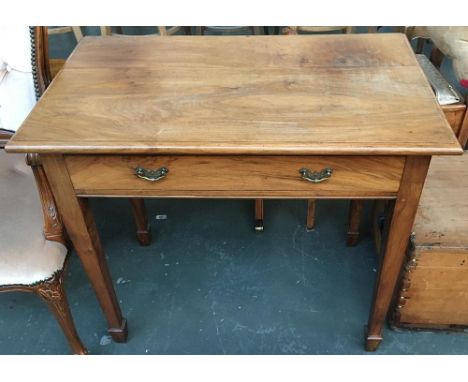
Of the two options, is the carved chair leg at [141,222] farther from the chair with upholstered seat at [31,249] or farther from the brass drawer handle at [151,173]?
the brass drawer handle at [151,173]

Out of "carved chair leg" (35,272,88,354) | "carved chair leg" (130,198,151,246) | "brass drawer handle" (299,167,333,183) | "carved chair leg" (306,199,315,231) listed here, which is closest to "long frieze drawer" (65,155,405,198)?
"brass drawer handle" (299,167,333,183)

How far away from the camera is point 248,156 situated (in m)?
0.92

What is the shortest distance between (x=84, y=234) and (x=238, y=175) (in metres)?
0.45

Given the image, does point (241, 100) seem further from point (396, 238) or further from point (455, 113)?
point (455, 113)

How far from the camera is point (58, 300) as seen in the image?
115 cm

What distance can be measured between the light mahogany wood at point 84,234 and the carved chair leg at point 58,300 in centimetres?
9

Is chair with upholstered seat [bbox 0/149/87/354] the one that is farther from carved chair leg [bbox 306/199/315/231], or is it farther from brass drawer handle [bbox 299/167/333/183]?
carved chair leg [bbox 306/199/315/231]

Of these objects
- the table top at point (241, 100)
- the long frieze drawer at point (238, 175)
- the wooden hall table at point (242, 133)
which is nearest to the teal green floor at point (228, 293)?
the wooden hall table at point (242, 133)

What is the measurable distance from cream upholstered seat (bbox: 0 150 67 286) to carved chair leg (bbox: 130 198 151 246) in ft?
1.46

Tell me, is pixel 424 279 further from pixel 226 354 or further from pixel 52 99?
pixel 52 99

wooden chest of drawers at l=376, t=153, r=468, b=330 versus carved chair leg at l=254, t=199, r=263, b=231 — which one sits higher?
wooden chest of drawers at l=376, t=153, r=468, b=330

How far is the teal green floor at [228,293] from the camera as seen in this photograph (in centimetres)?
140

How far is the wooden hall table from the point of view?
0.89m

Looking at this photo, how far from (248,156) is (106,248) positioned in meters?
1.03
